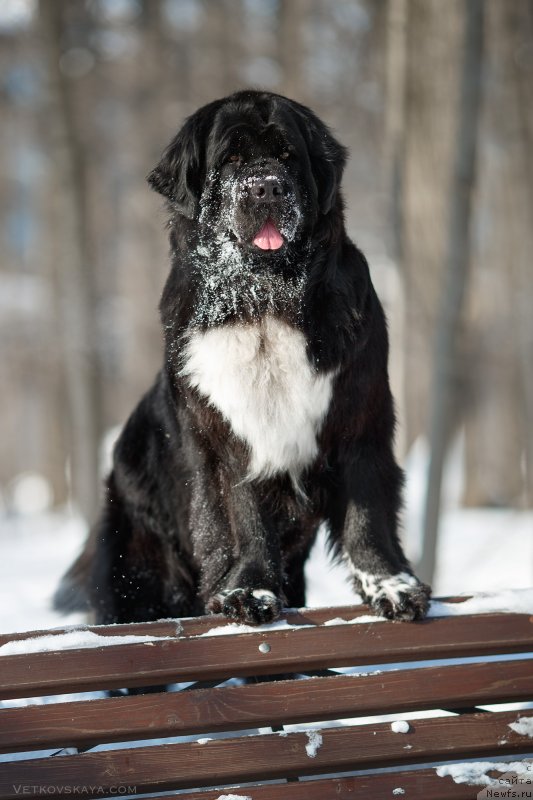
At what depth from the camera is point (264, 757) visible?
2277 mm

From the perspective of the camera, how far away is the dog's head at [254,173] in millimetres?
2713

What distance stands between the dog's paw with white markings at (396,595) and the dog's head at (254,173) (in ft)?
3.77

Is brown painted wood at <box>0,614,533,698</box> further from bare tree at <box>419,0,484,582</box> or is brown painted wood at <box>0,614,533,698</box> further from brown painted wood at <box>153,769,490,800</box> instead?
bare tree at <box>419,0,484,582</box>

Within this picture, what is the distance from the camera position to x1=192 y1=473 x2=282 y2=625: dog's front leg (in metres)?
2.68

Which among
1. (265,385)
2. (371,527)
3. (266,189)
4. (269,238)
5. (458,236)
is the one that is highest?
(458,236)

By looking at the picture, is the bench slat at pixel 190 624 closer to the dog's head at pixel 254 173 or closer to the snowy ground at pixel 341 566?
the snowy ground at pixel 341 566

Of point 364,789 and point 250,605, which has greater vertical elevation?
point 250,605

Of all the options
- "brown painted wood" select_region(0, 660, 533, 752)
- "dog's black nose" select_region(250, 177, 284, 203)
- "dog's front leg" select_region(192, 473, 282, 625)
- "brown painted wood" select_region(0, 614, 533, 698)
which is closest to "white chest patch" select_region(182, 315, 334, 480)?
"dog's front leg" select_region(192, 473, 282, 625)

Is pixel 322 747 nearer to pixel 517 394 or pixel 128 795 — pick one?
pixel 128 795

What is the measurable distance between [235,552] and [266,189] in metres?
1.25

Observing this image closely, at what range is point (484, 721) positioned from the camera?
237 cm

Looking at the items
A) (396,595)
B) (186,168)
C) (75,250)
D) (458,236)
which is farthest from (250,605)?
(75,250)

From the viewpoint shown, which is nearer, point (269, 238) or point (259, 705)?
point (259, 705)

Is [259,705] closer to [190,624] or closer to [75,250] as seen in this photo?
[190,624]
